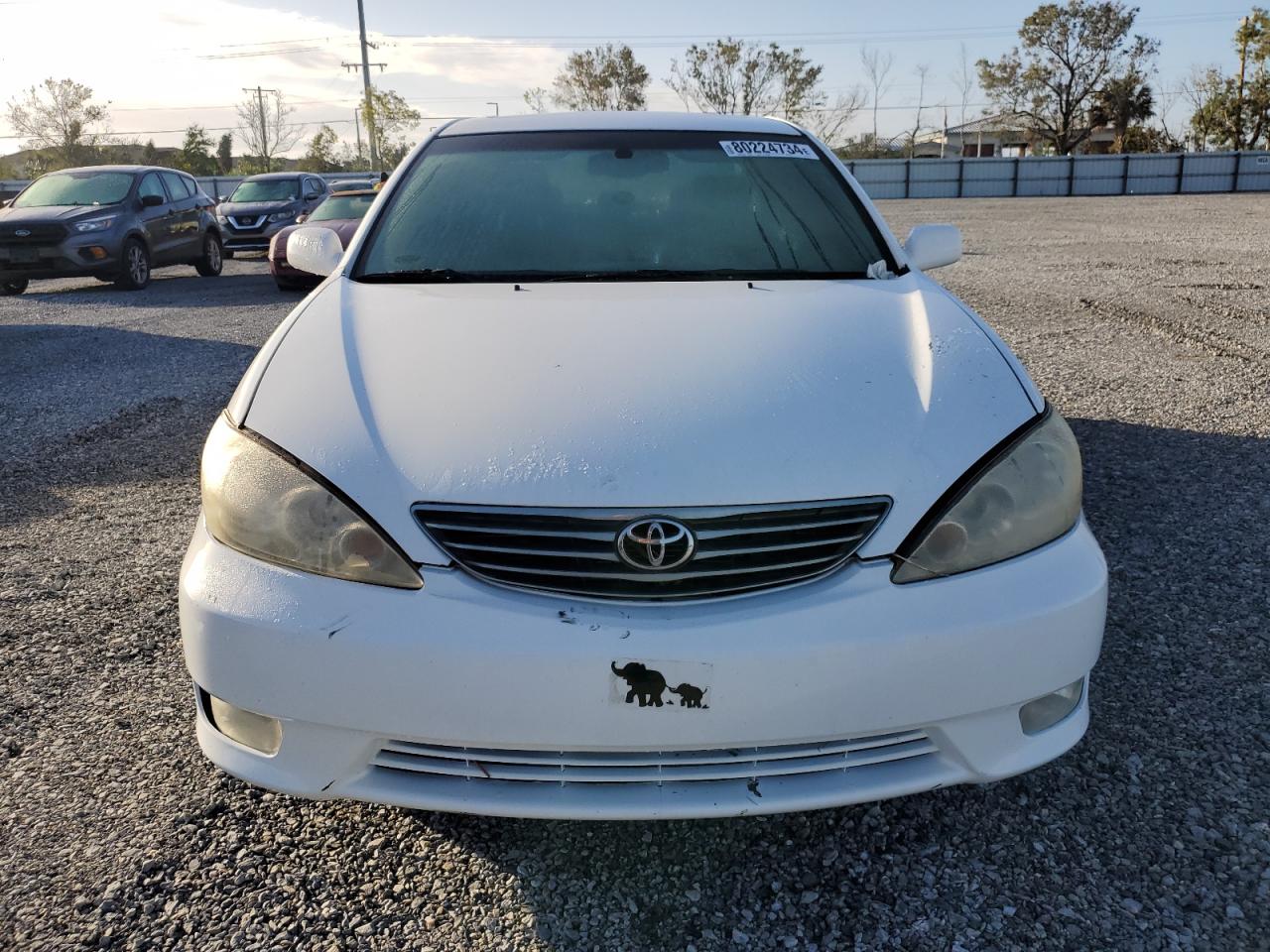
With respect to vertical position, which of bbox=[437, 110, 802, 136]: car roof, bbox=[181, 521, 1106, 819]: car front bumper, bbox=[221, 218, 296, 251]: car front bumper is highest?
bbox=[437, 110, 802, 136]: car roof

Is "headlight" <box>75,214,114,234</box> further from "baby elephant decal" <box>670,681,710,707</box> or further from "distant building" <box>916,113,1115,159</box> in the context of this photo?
"distant building" <box>916,113,1115,159</box>

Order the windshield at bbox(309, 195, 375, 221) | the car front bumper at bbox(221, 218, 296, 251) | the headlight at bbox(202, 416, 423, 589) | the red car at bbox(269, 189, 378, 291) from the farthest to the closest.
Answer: the car front bumper at bbox(221, 218, 296, 251)
the windshield at bbox(309, 195, 375, 221)
the red car at bbox(269, 189, 378, 291)
the headlight at bbox(202, 416, 423, 589)

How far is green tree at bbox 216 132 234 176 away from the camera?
206 ft

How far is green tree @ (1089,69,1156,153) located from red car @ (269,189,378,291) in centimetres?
4819

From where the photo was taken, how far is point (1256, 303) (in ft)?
27.9

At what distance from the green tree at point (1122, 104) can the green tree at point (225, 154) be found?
160 feet

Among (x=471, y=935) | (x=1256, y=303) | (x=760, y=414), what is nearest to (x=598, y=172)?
(x=760, y=414)

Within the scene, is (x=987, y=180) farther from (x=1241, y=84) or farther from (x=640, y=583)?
(x=640, y=583)

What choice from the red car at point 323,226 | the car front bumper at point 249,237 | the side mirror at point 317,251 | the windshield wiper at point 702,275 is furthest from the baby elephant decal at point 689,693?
the car front bumper at point 249,237

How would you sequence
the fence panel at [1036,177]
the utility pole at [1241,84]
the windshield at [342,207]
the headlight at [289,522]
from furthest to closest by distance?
the utility pole at [1241,84]
the fence panel at [1036,177]
the windshield at [342,207]
the headlight at [289,522]

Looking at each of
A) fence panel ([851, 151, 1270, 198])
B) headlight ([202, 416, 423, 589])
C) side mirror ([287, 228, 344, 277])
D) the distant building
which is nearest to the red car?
side mirror ([287, 228, 344, 277])

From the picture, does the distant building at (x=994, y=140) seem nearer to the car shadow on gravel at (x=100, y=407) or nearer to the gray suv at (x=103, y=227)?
the gray suv at (x=103, y=227)

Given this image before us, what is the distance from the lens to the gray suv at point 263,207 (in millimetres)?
17234

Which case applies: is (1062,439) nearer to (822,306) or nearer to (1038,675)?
(1038,675)
